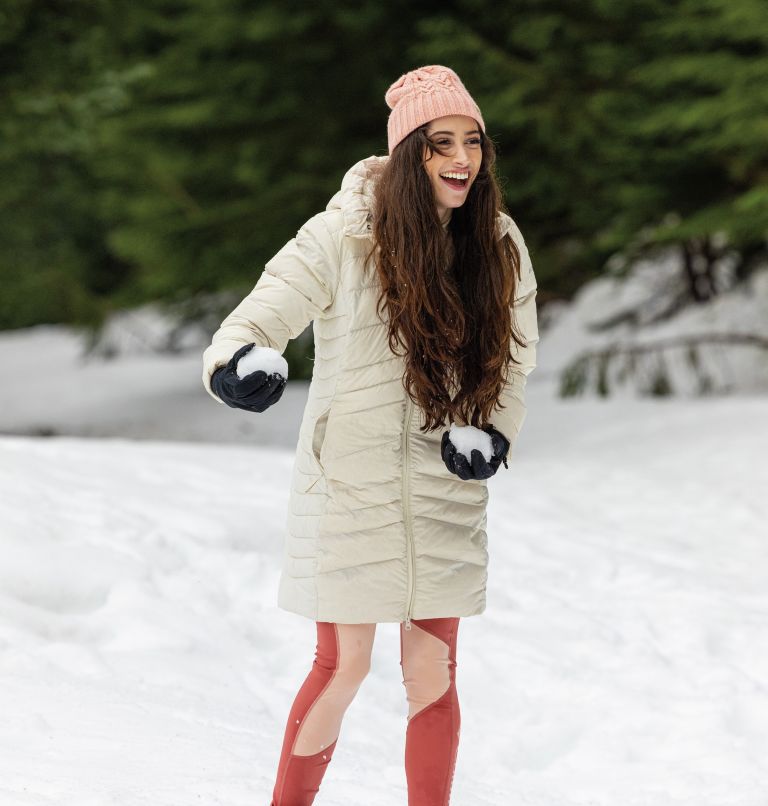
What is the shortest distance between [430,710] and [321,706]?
0.80 ft

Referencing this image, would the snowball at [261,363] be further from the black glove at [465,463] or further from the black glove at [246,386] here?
the black glove at [465,463]

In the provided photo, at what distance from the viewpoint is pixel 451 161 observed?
8.27 feet

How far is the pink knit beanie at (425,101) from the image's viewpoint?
8.28ft

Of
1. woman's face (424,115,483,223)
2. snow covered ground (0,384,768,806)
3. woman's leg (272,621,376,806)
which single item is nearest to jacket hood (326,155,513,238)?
woman's face (424,115,483,223)

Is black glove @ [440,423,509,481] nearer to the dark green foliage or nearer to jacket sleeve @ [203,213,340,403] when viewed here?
jacket sleeve @ [203,213,340,403]

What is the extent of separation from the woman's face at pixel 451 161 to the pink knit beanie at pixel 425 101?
0.02m

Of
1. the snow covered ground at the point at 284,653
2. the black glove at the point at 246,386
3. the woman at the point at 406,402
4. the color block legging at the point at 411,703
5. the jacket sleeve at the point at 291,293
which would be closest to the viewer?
the black glove at the point at 246,386

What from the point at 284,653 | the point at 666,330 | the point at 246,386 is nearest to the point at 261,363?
the point at 246,386

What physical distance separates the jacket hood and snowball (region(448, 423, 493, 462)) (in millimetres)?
444

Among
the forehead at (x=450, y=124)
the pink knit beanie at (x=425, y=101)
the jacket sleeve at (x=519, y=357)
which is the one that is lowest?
the jacket sleeve at (x=519, y=357)

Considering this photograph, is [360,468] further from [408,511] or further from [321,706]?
[321,706]

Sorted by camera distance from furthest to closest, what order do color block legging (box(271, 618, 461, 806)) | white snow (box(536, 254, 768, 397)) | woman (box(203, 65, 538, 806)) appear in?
white snow (box(536, 254, 768, 397)) < color block legging (box(271, 618, 461, 806)) < woman (box(203, 65, 538, 806))

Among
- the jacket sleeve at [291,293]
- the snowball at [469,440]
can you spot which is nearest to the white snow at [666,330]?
the snowball at [469,440]

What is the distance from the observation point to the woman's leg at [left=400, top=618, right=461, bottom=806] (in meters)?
2.59
